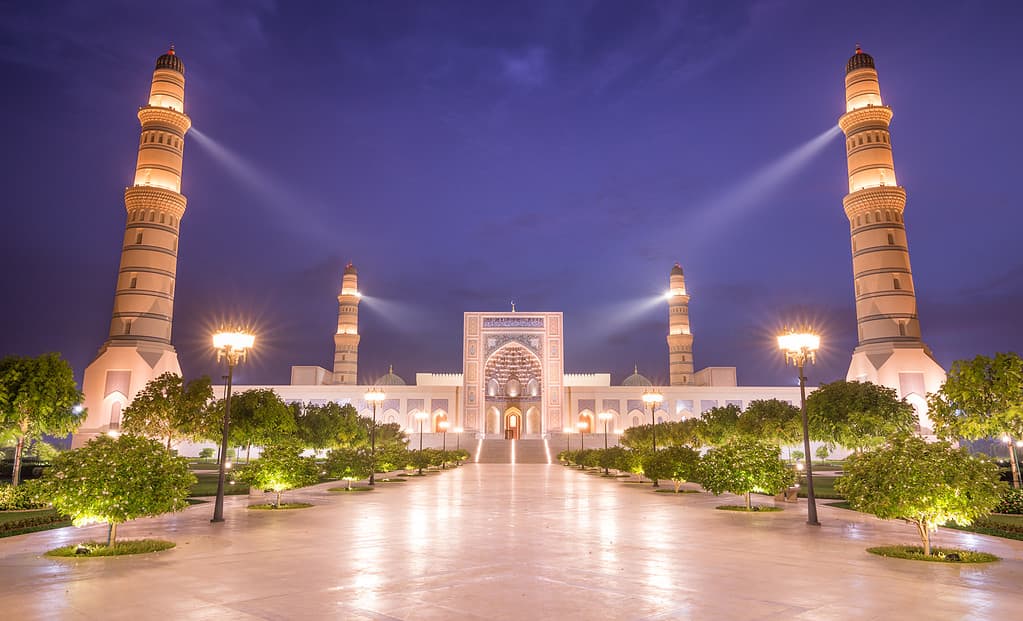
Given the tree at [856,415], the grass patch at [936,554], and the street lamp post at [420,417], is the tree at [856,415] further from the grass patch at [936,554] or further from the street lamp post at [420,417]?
the street lamp post at [420,417]

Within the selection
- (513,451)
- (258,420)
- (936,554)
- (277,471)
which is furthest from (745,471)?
(513,451)

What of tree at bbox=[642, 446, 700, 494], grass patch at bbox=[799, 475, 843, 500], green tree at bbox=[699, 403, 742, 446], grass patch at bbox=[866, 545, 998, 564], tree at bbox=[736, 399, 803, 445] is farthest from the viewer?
green tree at bbox=[699, 403, 742, 446]

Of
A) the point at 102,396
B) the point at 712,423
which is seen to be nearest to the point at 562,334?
the point at 712,423

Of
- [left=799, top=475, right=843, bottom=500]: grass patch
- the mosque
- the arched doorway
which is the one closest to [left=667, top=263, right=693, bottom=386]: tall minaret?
the mosque

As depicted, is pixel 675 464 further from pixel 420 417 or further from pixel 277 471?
pixel 420 417

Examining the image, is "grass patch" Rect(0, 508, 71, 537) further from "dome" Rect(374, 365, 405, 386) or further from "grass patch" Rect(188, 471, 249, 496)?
"dome" Rect(374, 365, 405, 386)

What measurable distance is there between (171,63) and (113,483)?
38476 millimetres

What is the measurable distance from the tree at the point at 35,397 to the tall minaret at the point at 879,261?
116ft

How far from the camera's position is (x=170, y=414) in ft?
69.3

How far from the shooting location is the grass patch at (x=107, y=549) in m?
7.99

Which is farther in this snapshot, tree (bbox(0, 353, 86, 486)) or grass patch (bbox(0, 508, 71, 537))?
tree (bbox(0, 353, 86, 486))

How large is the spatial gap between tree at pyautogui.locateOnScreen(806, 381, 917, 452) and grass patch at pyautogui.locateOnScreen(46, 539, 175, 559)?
19.9 meters

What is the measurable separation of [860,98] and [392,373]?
44424mm

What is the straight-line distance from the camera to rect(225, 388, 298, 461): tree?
2297 cm
